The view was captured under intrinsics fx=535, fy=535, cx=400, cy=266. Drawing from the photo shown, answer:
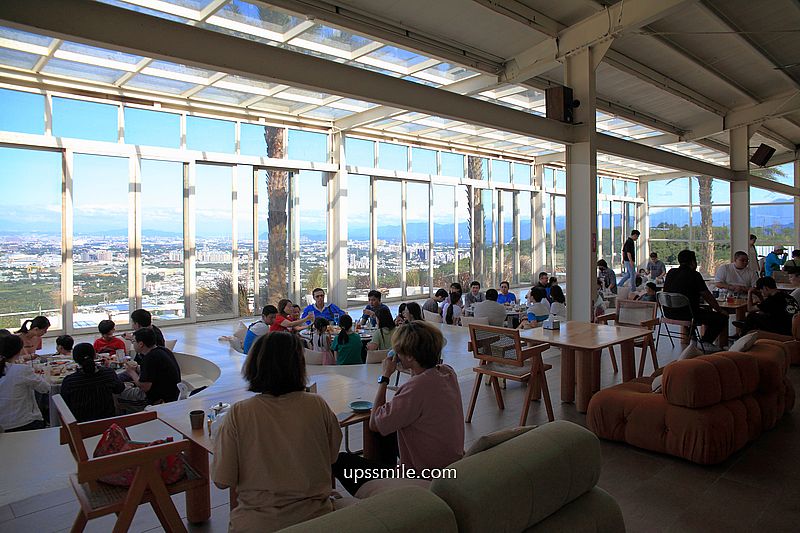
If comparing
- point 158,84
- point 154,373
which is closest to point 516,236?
point 158,84

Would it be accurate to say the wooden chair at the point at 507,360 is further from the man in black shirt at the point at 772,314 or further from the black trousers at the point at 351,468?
the man in black shirt at the point at 772,314

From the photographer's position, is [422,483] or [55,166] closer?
[422,483]

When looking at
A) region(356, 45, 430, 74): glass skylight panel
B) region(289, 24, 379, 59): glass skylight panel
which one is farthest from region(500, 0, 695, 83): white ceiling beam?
region(289, 24, 379, 59): glass skylight panel

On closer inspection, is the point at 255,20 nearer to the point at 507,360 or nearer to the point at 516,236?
the point at 507,360

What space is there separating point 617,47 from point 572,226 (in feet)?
9.52

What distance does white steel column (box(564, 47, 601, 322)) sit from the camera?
7688 millimetres

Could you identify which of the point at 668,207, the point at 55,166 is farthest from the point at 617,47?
the point at 668,207

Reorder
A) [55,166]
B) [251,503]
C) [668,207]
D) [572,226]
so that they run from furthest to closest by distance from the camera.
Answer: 1. [668,207]
2. [55,166]
3. [572,226]
4. [251,503]

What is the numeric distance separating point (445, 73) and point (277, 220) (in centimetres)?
517

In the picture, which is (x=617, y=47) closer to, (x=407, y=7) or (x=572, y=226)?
(x=572, y=226)

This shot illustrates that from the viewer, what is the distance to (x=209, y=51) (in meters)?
4.54

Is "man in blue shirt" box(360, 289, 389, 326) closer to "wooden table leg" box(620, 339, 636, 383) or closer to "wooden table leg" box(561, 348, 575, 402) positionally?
"wooden table leg" box(561, 348, 575, 402)

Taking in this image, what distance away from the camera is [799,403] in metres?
5.12

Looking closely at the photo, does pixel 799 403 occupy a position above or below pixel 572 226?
below
